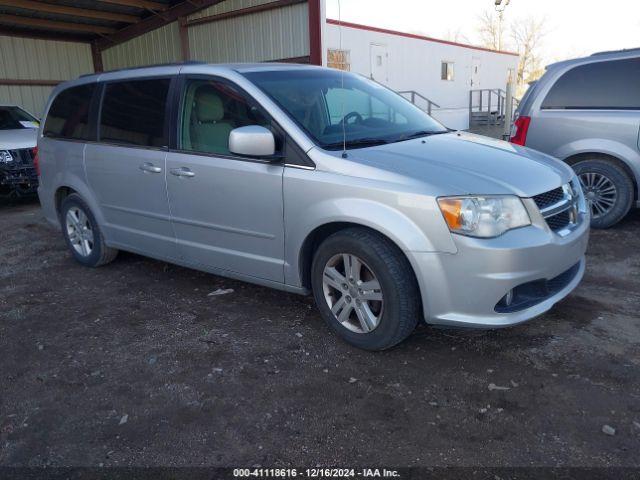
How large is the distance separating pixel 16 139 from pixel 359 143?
7392 millimetres

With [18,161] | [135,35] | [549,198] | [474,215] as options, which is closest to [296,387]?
[474,215]

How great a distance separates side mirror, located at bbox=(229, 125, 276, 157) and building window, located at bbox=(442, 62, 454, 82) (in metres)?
20.0

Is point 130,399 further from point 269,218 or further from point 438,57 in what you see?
point 438,57

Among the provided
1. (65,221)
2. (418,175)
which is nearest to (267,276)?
(418,175)

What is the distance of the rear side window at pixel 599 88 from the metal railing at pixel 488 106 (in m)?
15.8

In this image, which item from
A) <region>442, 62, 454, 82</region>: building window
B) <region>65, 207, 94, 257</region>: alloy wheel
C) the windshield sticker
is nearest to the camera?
<region>65, 207, 94, 257</region>: alloy wheel

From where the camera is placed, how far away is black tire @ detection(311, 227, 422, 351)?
123 inches

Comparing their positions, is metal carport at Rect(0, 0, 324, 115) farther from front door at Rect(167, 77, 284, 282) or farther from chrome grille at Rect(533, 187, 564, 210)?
chrome grille at Rect(533, 187, 564, 210)

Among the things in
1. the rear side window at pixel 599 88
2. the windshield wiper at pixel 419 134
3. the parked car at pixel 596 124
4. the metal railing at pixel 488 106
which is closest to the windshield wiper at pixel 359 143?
the windshield wiper at pixel 419 134

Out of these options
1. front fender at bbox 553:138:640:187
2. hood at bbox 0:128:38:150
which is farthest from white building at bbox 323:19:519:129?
front fender at bbox 553:138:640:187

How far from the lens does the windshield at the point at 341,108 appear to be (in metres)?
3.66

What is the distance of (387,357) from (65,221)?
371 centimetres

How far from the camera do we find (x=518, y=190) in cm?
309

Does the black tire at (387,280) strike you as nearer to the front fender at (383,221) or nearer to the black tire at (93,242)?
Answer: the front fender at (383,221)
